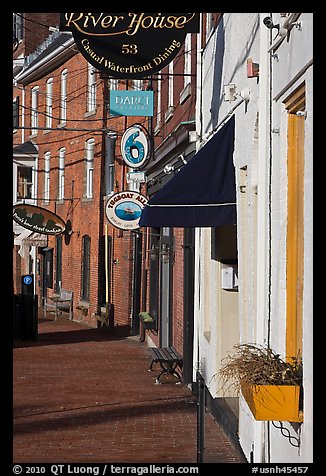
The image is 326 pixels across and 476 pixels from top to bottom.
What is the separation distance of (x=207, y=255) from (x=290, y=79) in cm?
604

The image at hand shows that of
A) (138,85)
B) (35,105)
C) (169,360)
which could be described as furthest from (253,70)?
(35,105)

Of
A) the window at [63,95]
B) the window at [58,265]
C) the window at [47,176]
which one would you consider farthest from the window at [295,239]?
the window at [47,176]

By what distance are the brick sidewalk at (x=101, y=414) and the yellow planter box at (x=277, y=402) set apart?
303cm

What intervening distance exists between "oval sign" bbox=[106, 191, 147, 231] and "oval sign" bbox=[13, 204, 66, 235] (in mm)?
5537

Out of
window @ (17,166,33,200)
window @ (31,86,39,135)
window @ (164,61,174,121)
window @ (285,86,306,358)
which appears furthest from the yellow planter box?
window @ (17,166,33,200)

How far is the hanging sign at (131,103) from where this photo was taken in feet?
49.9

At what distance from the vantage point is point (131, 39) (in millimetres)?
9688

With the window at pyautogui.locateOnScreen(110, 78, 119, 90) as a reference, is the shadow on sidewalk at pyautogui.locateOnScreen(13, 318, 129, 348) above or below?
below

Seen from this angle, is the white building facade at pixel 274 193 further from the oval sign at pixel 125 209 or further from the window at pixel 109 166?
the window at pixel 109 166

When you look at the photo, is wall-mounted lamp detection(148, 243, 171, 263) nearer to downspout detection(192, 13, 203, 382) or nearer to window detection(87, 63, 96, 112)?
downspout detection(192, 13, 203, 382)

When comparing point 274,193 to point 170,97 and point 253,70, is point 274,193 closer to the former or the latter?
point 253,70

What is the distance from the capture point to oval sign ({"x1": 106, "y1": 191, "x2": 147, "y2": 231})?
58.0 ft

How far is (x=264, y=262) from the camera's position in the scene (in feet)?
22.1

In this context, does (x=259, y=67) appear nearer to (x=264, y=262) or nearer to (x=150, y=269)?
(x=264, y=262)
